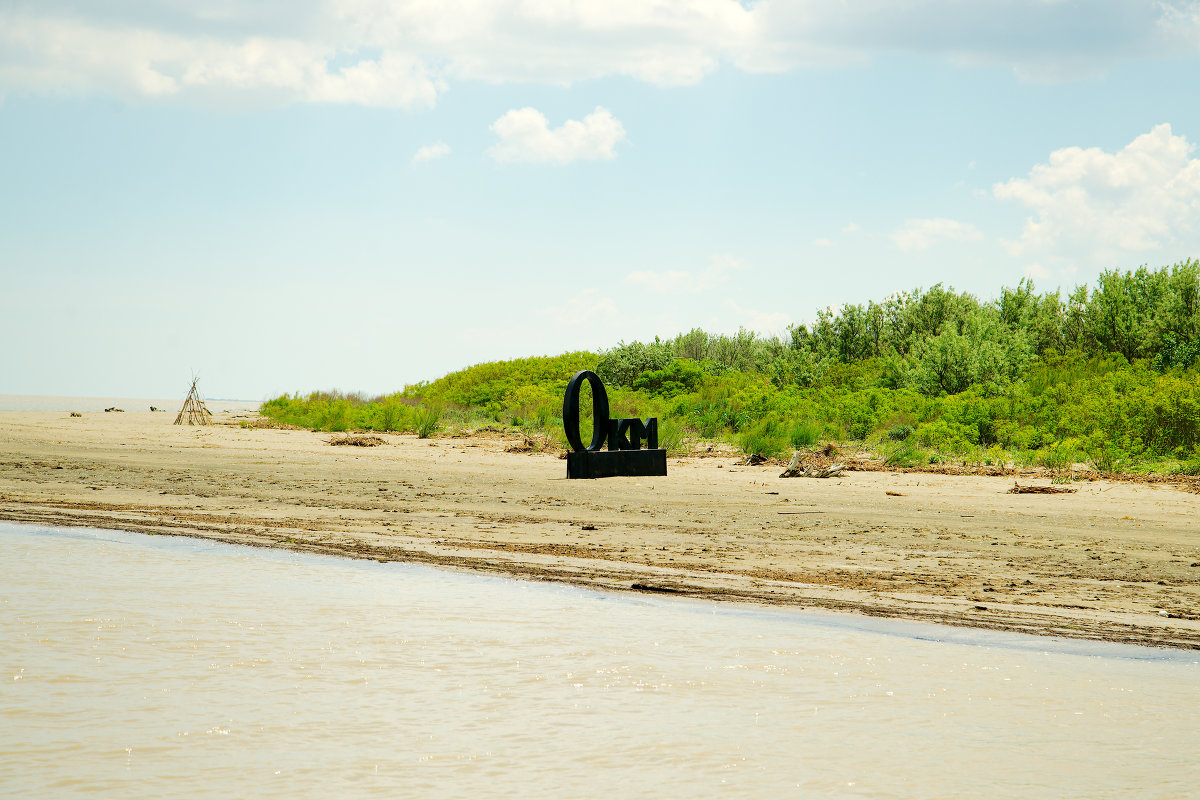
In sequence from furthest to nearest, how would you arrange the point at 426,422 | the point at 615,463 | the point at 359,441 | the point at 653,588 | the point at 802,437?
the point at 426,422 < the point at 359,441 < the point at 802,437 < the point at 615,463 < the point at 653,588

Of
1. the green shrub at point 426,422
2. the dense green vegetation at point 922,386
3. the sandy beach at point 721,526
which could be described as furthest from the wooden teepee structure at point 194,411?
the sandy beach at point 721,526

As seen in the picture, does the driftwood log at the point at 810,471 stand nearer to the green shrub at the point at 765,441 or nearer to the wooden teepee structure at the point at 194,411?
the green shrub at the point at 765,441

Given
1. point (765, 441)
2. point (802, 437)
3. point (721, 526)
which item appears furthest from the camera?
point (802, 437)

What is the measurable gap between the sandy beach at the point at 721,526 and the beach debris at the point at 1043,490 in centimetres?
24

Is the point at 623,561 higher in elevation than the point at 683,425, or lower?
lower

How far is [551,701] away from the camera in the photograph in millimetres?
5402

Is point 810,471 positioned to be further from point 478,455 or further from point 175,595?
point 175,595

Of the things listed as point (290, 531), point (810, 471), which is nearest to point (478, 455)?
point (810, 471)

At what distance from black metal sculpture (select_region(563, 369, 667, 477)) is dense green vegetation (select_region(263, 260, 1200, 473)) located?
3620 mm

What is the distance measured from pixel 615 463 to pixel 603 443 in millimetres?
695

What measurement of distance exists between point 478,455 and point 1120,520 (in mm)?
13759

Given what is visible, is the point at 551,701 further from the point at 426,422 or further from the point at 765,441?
the point at 426,422

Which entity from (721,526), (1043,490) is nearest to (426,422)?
(721,526)

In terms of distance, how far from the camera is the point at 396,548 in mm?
10773
